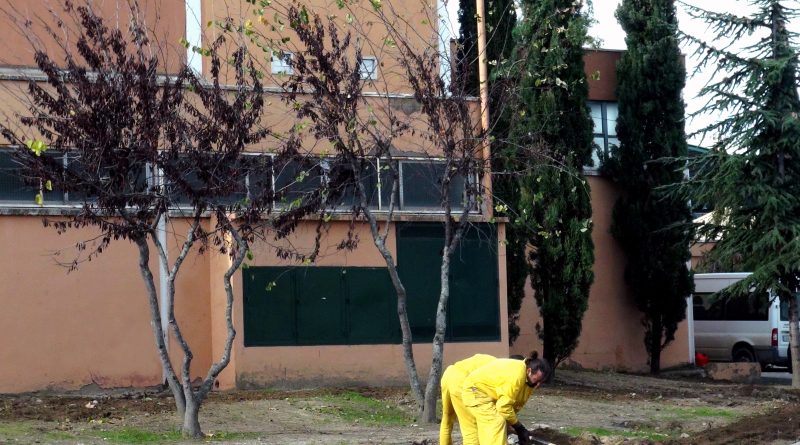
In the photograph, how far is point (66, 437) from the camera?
13.7 metres

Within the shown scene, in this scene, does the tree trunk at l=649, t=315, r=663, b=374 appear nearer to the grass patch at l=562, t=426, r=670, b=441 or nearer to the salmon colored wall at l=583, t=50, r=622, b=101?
the salmon colored wall at l=583, t=50, r=622, b=101

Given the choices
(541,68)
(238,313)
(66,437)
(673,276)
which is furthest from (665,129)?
(66,437)

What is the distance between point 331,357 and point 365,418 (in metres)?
2.85

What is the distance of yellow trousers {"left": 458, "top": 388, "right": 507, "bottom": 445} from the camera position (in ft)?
34.1

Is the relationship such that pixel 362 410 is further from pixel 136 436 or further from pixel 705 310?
pixel 705 310

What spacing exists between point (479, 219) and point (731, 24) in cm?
633

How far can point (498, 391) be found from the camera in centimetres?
1048

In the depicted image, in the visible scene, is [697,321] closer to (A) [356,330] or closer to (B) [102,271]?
(A) [356,330]

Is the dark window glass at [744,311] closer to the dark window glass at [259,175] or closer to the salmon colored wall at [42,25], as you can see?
the salmon colored wall at [42,25]

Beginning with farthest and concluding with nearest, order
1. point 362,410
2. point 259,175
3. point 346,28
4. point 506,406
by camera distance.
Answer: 1. point 346,28
2. point 362,410
3. point 259,175
4. point 506,406

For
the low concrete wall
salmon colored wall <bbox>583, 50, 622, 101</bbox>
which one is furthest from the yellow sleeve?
salmon colored wall <bbox>583, 50, 622, 101</bbox>

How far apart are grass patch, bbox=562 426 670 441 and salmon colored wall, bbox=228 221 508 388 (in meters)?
4.51

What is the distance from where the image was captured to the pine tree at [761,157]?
21391 mm

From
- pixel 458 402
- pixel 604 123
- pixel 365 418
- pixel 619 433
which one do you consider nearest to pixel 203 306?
pixel 365 418
